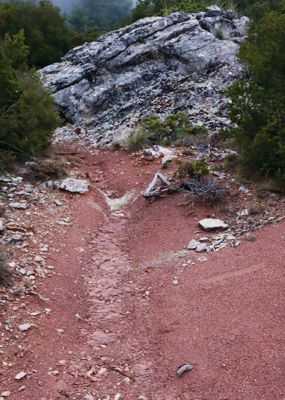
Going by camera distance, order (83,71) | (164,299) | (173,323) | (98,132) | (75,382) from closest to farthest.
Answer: (75,382)
(173,323)
(164,299)
(98,132)
(83,71)

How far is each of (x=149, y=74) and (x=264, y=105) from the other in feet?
26.8

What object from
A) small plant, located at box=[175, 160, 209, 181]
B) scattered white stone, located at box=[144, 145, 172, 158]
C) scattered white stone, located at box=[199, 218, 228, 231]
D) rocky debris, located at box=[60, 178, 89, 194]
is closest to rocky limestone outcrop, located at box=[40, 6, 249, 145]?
scattered white stone, located at box=[144, 145, 172, 158]

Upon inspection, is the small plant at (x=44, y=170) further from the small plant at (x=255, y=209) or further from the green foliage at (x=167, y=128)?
the small plant at (x=255, y=209)

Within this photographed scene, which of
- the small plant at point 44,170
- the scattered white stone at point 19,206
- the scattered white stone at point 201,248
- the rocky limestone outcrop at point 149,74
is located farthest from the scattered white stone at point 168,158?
the scattered white stone at point 201,248

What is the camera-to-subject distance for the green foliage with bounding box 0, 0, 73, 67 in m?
22.4

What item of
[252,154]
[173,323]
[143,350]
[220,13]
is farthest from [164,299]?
[220,13]

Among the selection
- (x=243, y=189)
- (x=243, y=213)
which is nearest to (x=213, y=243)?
(x=243, y=213)

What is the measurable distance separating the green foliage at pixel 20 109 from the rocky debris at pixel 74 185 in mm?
1264

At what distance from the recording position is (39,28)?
915 inches

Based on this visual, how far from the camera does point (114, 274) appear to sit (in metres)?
7.14

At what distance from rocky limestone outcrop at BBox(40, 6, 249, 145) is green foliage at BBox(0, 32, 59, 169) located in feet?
9.37

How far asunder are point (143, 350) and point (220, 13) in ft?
52.2

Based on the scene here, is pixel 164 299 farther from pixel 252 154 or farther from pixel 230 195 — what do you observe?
pixel 252 154

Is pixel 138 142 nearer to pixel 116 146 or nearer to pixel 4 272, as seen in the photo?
pixel 116 146
